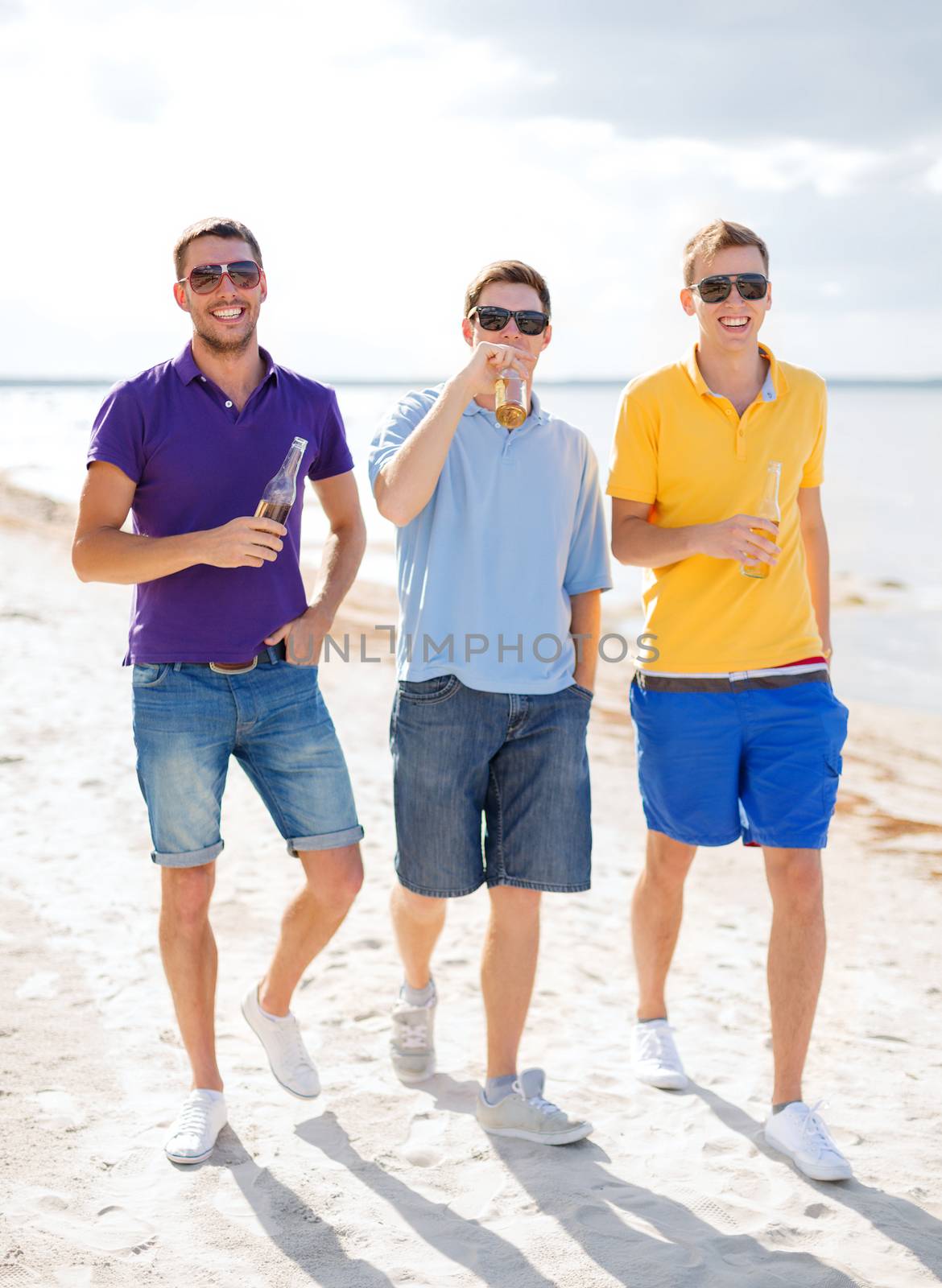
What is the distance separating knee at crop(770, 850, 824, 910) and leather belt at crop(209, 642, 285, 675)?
1.64 meters

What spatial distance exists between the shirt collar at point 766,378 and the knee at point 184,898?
2107 mm

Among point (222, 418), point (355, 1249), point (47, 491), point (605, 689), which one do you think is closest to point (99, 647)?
point (605, 689)

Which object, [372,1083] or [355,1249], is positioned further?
[372,1083]

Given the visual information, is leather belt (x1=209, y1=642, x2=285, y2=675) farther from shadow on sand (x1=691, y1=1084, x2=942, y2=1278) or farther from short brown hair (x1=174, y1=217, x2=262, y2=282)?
shadow on sand (x1=691, y1=1084, x2=942, y2=1278)

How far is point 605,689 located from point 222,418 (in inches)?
322

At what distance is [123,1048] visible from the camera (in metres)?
4.01

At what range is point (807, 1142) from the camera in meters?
3.45

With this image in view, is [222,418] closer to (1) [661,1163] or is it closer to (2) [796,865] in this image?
(2) [796,865]

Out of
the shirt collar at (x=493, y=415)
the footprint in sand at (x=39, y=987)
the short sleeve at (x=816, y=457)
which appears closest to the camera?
the shirt collar at (x=493, y=415)

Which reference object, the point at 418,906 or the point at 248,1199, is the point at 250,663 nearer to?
the point at 418,906

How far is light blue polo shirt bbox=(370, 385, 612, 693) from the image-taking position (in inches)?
139

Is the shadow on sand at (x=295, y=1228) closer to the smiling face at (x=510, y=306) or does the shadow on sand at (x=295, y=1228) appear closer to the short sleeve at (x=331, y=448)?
the short sleeve at (x=331, y=448)

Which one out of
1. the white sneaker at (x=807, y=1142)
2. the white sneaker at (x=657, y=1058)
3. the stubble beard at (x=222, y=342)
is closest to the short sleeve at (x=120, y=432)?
the stubble beard at (x=222, y=342)

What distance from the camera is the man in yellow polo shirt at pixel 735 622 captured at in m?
3.65
